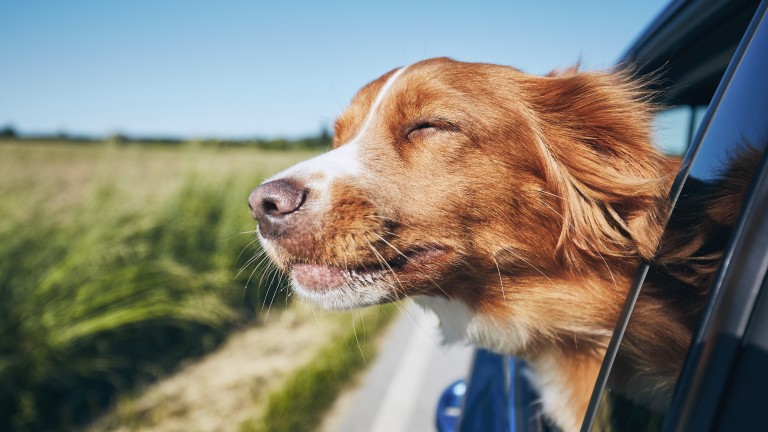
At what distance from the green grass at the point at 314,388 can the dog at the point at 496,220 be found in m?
1.74

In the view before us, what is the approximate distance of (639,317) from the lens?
107 cm

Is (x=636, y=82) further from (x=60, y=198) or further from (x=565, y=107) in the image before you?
(x=60, y=198)

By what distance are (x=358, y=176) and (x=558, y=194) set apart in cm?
65

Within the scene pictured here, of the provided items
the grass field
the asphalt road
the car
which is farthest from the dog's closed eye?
the asphalt road

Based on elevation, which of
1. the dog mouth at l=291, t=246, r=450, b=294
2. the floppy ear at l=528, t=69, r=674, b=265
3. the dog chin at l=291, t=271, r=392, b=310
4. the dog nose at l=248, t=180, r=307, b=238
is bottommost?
the dog chin at l=291, t=271, r=392, b=310

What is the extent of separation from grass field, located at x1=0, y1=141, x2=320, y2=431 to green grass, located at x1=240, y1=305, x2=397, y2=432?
0.86 meters

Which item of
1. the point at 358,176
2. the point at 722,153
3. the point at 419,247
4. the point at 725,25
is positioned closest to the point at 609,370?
the point at 722,153

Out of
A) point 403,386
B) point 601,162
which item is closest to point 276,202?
point 601,162

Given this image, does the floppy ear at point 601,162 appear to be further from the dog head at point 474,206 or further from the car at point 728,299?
the car at point 728,299

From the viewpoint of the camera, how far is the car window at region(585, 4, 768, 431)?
84 centimetres

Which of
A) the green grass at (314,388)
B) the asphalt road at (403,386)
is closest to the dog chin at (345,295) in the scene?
the green grass at (314,388)

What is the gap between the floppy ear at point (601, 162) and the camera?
5.14ft

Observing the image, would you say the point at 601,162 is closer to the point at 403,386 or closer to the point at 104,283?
the point at 403,386

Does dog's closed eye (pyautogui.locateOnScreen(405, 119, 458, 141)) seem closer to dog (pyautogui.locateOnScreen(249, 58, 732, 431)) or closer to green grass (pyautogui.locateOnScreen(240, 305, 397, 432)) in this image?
dog (pyautogui.locateOnScreen(249, 58, 732, 431))
